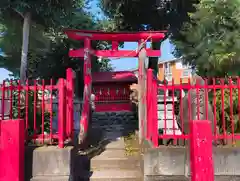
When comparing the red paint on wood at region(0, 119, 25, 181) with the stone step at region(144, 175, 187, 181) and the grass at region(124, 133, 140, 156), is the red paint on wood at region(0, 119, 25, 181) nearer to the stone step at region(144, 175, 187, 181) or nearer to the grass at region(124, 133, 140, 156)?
the stone step at region(144, 175, 187, 181)

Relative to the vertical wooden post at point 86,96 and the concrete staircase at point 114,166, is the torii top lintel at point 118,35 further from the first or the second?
the concrete staircase at point 114,166

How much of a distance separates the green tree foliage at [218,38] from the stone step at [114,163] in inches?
215

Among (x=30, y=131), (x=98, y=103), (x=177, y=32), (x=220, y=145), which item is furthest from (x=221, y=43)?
(x=177, y=32)

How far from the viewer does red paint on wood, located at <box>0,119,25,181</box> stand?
475cm

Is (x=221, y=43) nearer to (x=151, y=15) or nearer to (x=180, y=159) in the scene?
(x=180, y=159)

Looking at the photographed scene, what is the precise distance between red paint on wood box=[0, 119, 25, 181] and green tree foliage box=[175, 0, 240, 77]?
7.56 meters

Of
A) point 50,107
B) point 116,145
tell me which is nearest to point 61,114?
point 50,107

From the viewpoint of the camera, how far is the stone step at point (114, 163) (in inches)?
254

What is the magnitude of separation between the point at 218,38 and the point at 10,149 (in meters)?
8.56

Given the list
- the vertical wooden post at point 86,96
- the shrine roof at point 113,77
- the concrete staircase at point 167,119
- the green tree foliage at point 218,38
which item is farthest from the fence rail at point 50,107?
the shrine roof at point 113,77

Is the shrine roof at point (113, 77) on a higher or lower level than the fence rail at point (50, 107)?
higher

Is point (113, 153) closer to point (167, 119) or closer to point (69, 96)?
point (167, 119)

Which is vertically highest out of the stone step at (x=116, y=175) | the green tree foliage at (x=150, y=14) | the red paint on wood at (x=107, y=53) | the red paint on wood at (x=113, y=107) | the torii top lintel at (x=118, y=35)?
the green tree foliage at (x=150, y=14)

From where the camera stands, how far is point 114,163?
257 inches
